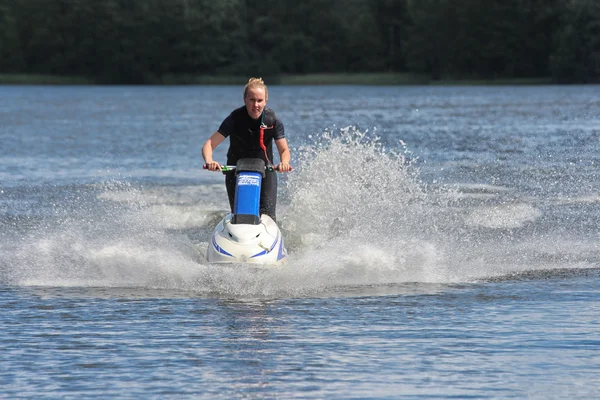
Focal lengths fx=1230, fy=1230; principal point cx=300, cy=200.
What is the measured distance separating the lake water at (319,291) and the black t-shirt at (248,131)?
3.63ft

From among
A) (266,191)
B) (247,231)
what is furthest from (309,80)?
(247,231)

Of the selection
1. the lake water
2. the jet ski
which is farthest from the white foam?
the jet ski

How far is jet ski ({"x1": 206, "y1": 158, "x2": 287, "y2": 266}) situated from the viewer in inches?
420

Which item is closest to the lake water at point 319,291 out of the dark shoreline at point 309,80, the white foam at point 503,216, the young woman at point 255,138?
the white foam at point 503,216

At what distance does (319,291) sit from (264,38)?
118682 mm

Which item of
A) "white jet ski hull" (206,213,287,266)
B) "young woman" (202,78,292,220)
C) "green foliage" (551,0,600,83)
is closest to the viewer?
"white jet ski hull" (206,213,287,266)

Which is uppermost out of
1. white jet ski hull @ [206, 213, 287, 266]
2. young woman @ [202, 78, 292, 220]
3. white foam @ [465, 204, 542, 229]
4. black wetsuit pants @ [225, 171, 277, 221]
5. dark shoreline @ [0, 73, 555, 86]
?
young woman @ [202, 78, 292, 220]

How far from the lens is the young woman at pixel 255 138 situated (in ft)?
36.3

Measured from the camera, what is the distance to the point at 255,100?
10.9m

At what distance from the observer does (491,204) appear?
1800 cm

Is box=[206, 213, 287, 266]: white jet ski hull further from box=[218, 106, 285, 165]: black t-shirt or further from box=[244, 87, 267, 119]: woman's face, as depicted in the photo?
box=[244, 87, 267, 119]: woman's face

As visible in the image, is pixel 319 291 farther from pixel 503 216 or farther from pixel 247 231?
pixel 503 216

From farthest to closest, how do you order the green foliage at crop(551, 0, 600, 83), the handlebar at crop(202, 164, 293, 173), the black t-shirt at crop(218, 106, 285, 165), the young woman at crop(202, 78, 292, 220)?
the green foliage at crop(551, 0, 600, 83) < the black t-shirt at crop(218, 106, 285, 165) < the young woman at crop(202, 78, 292, 220) < the handlebar at crop(202, 164, 293, 173)

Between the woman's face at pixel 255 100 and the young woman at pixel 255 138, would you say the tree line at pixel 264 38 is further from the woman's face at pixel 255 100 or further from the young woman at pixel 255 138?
the woman's face at pixel 255 100
